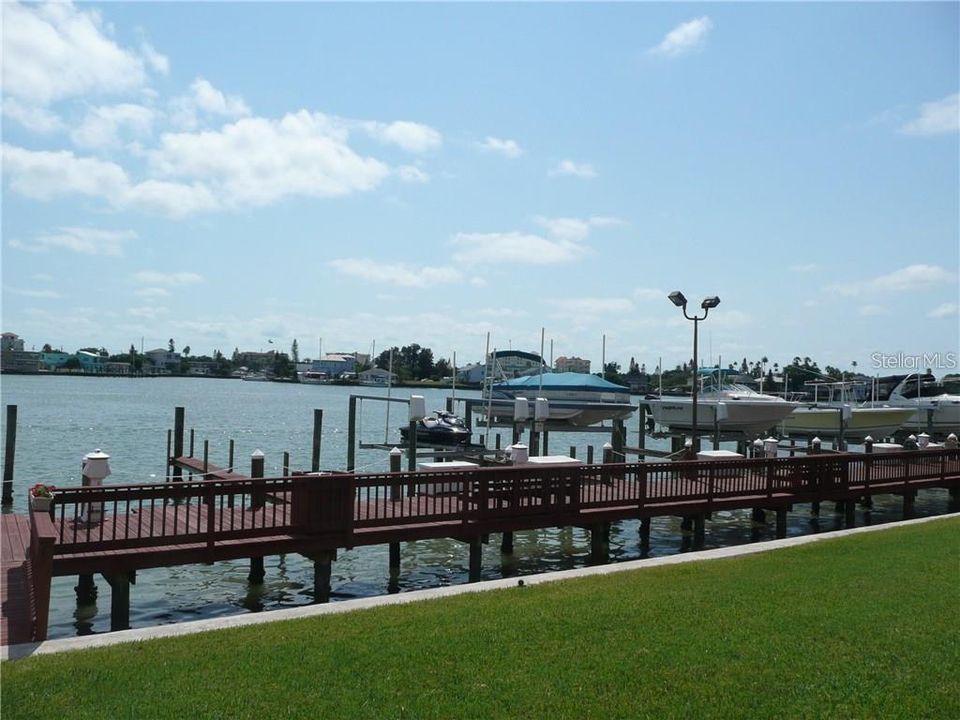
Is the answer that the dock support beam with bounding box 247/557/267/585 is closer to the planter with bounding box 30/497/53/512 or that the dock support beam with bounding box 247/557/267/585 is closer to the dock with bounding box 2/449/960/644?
the dock with bounding box 2/449/960/644

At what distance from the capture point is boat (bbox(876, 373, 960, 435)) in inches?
2270

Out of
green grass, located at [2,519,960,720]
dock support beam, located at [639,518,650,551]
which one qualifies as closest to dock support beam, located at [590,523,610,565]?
dock support beam, located at [639,518,650,551]

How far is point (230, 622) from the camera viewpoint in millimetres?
9977

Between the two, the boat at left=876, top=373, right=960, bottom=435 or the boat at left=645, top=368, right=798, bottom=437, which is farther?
the boat at left=876, top=373, right=960, bottom=435

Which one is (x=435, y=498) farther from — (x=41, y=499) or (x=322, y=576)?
(x=41, y=499)

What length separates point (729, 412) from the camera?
144 feet

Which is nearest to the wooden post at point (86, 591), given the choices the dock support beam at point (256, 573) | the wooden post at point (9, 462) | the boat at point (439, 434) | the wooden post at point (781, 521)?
the dock support beam at point (256, 573)

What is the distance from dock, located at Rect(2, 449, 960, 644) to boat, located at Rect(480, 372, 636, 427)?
21.3m

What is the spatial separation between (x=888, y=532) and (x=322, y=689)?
13.4 m

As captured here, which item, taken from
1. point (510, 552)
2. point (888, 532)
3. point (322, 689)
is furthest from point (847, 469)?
point (322, 689)

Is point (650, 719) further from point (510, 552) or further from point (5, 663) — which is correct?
point (510, 552)

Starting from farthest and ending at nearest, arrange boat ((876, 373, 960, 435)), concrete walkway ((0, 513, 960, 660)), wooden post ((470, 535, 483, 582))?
boat ((876, 373, 960, 435)), wooden post ((470, 535, 483, 582)), concrete walkway ((0, 513, 960, 660))

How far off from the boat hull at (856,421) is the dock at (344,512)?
31.8m

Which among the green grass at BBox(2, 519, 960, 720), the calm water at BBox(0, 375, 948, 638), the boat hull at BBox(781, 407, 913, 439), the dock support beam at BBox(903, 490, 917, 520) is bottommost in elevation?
the calm water at BBox(0, 375, 948, 638)
